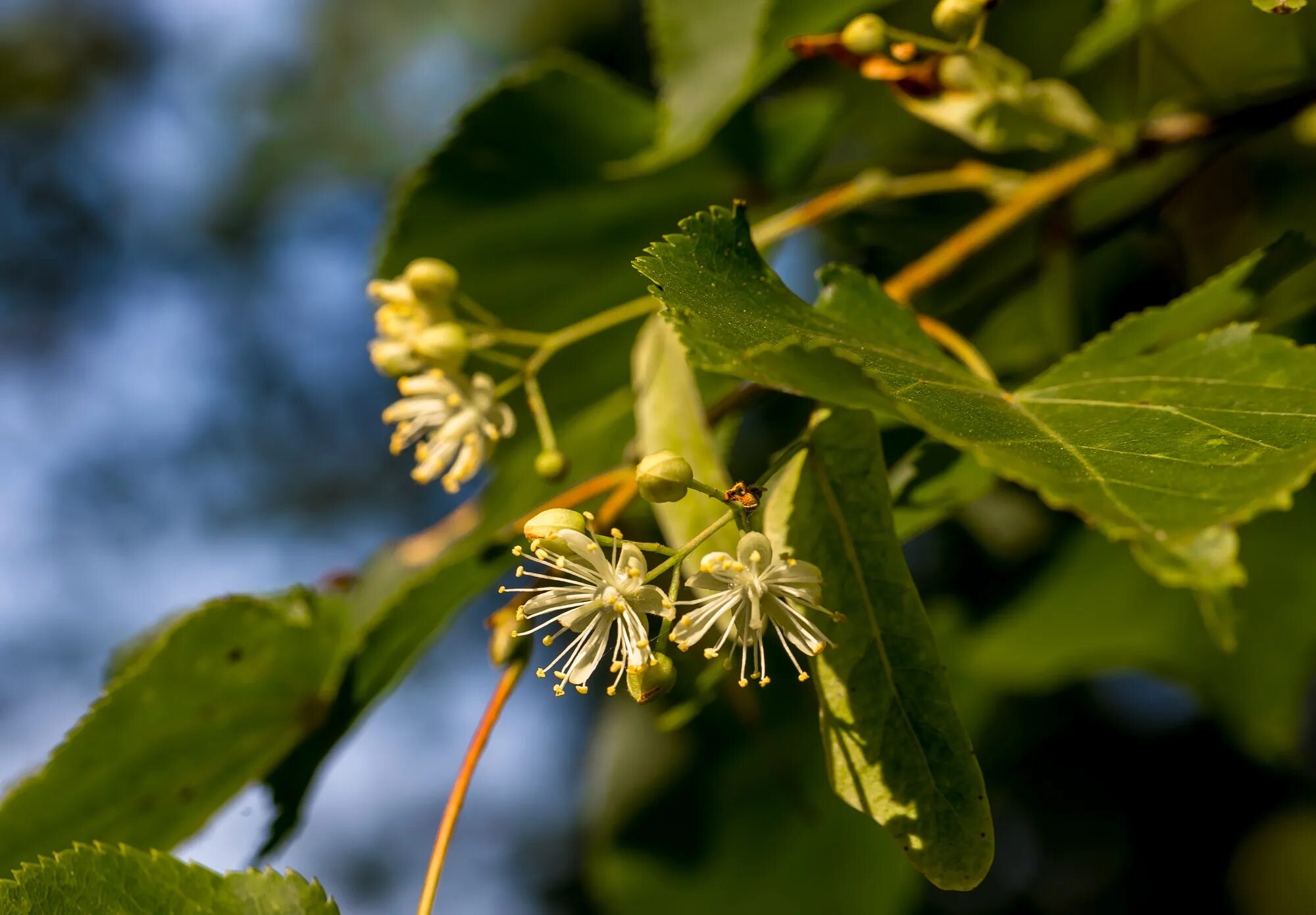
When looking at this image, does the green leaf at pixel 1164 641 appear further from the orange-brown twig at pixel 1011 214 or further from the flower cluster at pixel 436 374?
the flower cluster at pixel 436 374

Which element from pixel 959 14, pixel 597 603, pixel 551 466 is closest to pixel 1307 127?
pixel 959 14

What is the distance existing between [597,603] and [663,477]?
10 centimetres

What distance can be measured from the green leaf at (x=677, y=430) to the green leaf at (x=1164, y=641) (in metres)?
0.95

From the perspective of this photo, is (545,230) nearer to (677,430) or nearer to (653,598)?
(677,430)

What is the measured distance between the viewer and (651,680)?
0.63 m

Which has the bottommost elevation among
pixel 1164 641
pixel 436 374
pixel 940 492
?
pixel 1164 641

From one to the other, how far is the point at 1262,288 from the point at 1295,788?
164 cm

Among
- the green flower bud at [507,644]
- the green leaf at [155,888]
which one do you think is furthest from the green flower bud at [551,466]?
the green leaf at [155,888]

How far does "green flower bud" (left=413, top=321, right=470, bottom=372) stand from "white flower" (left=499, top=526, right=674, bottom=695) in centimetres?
22

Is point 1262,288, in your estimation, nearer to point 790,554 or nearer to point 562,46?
point 790,554

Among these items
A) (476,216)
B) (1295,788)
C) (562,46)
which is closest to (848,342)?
(476,216)

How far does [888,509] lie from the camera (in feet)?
2.08

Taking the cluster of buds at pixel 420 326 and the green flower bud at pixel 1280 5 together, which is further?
the cluster of buds at pixel 420 326

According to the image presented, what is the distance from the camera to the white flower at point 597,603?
2.13ft
